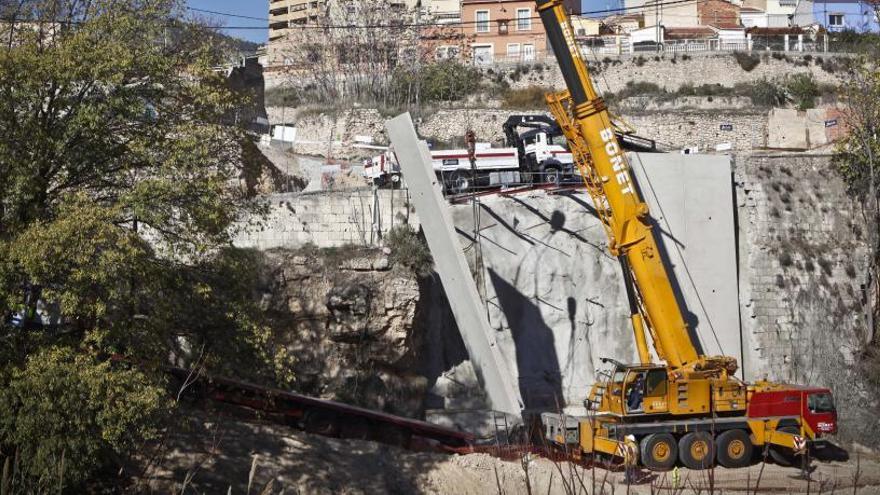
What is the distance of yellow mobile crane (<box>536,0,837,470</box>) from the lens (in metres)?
18.2

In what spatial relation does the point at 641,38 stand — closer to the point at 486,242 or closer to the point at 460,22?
the point at 460,22

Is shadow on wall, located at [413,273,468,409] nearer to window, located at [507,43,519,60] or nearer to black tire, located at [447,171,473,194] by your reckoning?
black tire, located at [447,171,473,194]

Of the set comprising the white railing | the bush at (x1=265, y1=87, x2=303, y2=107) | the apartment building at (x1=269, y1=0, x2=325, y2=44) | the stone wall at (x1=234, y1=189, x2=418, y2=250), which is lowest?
the stone wall at (x1=234, y1=189, x2=418, y2=250)

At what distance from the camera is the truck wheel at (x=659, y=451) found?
18047 millimetres

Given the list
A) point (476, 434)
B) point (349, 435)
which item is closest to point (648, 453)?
point (476, 434)

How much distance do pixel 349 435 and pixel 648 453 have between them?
18.7 ft

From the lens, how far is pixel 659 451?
18.2 m

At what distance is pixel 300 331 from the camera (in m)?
21.5

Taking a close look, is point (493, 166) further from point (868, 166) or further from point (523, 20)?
point (523, 20)

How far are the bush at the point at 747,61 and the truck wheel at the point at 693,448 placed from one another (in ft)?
76.8

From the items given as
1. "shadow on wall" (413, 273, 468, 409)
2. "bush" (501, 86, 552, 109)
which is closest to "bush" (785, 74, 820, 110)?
"bush" (501, 86, 552, 109)

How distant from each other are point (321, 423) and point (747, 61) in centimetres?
2604

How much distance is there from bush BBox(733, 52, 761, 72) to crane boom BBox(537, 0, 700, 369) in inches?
786

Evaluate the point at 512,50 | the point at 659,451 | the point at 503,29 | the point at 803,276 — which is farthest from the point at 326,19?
the point at 659,451
